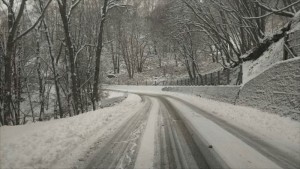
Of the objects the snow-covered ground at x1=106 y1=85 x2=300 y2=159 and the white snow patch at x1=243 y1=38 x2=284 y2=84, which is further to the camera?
the white snow patch at x1=243 y1=38 x2=284 y2=84

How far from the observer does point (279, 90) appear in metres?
12.1

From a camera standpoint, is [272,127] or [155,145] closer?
[155,145]

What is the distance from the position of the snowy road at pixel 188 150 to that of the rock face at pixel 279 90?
8.99 feet

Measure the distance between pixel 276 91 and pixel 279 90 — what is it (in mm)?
255

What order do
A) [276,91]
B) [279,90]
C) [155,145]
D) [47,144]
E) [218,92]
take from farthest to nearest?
[218,92]
[276,91]
[279,90]
[155,145]
[47,144]

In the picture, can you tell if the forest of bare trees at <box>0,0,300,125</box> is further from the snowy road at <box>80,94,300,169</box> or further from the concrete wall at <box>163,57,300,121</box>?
the snowy road at <box>80,94,300,169</box>

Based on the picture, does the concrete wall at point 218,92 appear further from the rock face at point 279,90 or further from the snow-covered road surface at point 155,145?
the snow-covered road surface at point 155,145

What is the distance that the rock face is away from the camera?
1081 centimetres

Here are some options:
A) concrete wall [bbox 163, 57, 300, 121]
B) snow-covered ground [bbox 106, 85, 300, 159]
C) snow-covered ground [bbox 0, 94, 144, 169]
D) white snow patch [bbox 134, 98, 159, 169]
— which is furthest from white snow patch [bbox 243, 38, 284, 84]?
snow-covered ground [bbox 0, 94, 144, 169]

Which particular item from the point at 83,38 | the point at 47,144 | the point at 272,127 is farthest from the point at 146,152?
the point at 83,38

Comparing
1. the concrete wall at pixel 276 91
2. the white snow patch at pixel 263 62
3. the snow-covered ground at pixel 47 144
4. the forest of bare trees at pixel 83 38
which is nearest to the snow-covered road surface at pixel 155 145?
the snow-covered ground at pixel 47 144

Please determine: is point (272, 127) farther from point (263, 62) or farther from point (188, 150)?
point (263, 62)

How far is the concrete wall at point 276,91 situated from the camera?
35.6 feet

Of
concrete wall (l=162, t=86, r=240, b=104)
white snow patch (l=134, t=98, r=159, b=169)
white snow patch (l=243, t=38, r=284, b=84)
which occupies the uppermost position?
white snow patch (l=243, t=38, r=284, b=84)
